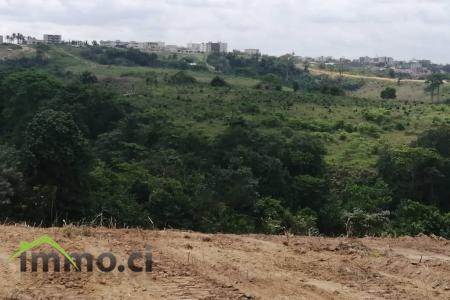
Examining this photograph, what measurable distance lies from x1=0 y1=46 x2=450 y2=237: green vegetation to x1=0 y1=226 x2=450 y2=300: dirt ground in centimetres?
139

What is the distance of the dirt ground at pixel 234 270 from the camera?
610cm

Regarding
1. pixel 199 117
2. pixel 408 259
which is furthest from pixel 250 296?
pixel 199 117

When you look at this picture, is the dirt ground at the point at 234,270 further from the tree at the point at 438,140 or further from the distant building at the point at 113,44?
the distant building at the point at 113,44

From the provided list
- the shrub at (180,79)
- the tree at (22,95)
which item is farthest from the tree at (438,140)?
the shrub at (180,79)

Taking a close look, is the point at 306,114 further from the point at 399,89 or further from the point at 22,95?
the point at 399,89

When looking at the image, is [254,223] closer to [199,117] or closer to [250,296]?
[250,296]

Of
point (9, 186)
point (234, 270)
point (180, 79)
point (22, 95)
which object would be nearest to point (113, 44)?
point (180, 79)

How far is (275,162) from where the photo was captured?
36469mm

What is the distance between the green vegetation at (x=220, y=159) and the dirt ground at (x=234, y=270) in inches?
54.8

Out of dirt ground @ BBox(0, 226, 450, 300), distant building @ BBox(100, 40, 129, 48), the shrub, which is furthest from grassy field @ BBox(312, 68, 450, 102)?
dirt ground @ BBox(0, 226, 450, 300)

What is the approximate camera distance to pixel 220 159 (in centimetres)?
3894

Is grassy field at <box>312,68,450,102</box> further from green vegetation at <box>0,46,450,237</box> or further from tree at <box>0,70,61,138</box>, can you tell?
tree at <box>0,70,61,138</box>

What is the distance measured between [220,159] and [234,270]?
32122mm

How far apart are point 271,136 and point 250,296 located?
3615cm
